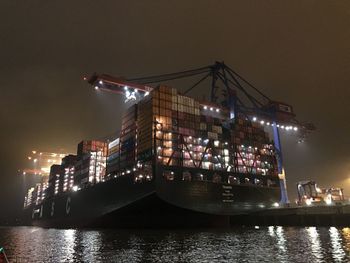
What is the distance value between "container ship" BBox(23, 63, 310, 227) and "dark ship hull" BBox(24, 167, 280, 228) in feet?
0.44

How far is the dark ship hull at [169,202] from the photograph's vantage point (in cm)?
4031

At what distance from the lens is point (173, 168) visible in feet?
139

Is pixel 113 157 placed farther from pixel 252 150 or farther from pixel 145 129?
pixel 252 150

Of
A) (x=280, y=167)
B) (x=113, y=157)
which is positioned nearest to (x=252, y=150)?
(x=280, y=167)

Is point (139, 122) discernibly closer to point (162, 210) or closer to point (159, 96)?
point (159, 96)

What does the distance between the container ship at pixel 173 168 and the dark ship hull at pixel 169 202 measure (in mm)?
135

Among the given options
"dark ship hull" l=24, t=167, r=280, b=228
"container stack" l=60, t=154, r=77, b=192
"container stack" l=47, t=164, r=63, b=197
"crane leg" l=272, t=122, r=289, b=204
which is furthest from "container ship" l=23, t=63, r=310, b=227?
"container stack" l=47, t=164, r=63, b=197

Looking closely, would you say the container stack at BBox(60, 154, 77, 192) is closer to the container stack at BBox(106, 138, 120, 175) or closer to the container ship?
the container ship

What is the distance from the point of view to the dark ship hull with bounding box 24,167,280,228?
4031cm

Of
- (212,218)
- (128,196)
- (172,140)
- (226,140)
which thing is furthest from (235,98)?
(128,196)

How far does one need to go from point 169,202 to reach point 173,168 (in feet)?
16.8

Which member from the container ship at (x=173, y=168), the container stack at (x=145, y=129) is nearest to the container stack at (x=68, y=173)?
the container ship at (x=173, y=168)

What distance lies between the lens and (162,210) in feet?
135

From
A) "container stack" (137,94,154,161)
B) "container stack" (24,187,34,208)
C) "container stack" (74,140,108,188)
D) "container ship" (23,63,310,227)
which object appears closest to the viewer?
"container ship" (23,63,310,227)
